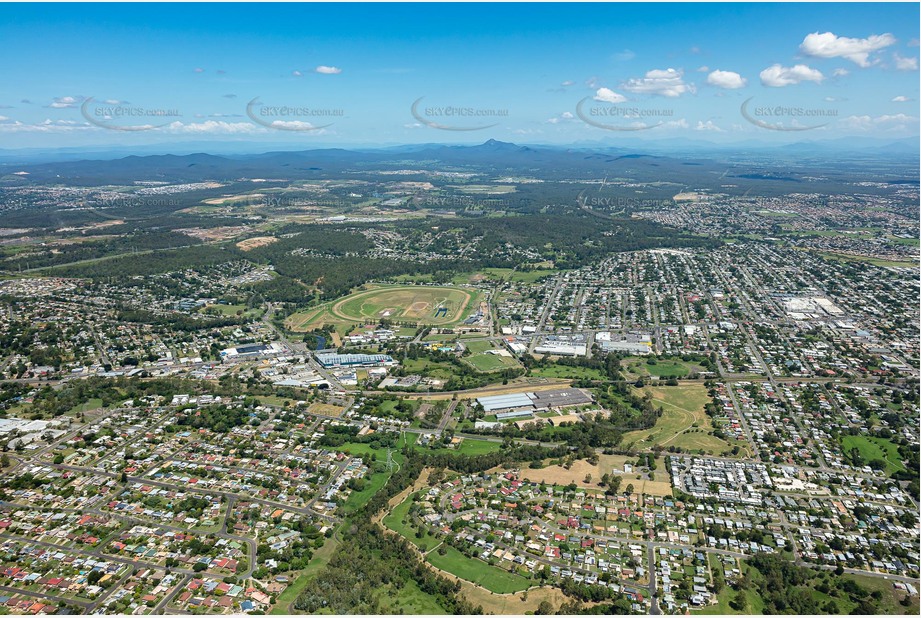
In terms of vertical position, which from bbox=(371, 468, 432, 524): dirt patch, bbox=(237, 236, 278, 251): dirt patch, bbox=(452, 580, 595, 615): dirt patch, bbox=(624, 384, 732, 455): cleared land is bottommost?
bbox=(452, 580, 595, 615): dirt patch

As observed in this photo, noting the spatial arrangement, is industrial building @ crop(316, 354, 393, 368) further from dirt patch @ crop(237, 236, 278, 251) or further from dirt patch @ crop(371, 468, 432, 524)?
dirt patch @ crop(237, 236, 278, 251)

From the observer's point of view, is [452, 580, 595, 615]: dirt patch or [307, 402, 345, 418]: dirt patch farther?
[307, 402, 345, 418]: dirt patch

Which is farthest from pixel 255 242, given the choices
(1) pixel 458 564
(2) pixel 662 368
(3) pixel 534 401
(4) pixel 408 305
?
(1) pixel 458 564

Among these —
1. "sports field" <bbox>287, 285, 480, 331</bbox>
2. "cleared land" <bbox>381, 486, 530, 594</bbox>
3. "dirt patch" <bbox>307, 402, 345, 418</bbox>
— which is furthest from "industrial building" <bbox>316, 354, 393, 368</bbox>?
"cleared land" <bbox>381, 486, 530, 594</bbox>

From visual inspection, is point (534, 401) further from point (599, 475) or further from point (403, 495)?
point (403, 495)

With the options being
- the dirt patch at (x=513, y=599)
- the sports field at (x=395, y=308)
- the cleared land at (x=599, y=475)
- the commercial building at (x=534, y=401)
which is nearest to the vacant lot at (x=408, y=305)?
the sports field at (x=395, y=308)

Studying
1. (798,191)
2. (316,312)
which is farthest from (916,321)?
(798,191)
